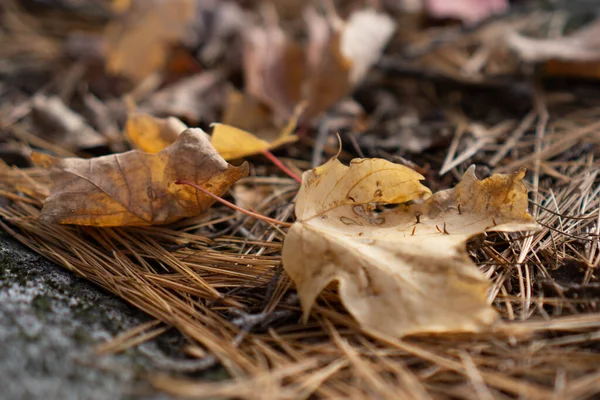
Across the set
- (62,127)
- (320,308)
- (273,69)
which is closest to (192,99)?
(273,69)

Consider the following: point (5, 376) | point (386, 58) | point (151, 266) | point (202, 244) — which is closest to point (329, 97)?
point (386, 58)

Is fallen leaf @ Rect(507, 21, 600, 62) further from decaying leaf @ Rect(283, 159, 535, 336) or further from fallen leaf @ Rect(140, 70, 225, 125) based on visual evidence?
A: fallen leaf @ Rect(140, 70, 225, 125)

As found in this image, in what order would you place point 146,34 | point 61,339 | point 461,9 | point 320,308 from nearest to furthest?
1. point 61,339
2. point 320,308
3. point 146,34
4. point 461,9

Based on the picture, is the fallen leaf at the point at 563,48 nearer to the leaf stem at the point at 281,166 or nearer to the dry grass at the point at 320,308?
the dry grass at the point at 320,308

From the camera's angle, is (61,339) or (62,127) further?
(62,127)

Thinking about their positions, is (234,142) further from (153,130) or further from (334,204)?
(334,204)

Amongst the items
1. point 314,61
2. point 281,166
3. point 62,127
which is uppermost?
point 314,61

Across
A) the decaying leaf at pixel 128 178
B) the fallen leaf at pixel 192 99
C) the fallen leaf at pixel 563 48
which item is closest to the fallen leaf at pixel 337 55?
the fallen leaf at pixel 192 99
